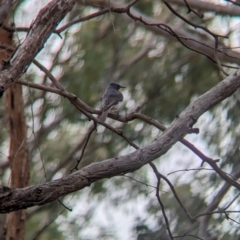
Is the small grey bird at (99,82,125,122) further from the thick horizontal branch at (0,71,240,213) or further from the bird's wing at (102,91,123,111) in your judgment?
the thick horizontal branch at (0,71,240,213)

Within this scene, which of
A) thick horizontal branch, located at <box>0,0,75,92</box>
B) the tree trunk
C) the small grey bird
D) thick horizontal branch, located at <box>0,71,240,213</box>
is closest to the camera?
thick horizontal branch, located at <box>0,71,240,213</box>

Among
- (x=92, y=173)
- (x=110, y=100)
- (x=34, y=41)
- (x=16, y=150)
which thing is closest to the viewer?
(x=92, y=173)

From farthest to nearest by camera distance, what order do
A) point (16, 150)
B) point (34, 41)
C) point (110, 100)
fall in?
point (16, 150), point (110, 100), point (34, 41)

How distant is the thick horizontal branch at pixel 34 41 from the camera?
2.99 metres

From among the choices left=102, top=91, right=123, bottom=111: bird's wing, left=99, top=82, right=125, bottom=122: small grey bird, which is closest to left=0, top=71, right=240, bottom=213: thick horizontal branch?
left=99, top=82, right=125, bottom=122: small grey bird

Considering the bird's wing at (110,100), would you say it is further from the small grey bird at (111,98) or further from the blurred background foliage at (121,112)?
the blurred background foliage at (121,112)

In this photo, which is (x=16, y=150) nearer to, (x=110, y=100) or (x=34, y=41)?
(x=110, y=100)

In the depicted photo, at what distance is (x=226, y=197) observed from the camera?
5449 mm

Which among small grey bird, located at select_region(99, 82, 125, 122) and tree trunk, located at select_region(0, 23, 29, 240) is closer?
small grey bird, located at select_region(99, 82, 125, 122)

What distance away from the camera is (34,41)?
308cm

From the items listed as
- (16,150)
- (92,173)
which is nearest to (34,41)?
(92,173)

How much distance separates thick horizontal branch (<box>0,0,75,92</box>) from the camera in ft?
9.82

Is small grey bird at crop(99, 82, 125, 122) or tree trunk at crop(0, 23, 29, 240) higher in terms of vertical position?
tree trunk at crop(0, 23, 29, 240)

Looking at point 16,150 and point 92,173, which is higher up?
point 16,150
